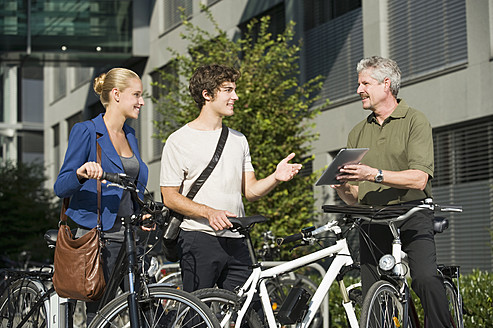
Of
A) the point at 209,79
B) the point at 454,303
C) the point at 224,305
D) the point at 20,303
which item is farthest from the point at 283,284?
the point at 224,305

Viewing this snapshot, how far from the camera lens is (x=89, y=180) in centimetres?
540

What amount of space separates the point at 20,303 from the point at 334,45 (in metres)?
12.1

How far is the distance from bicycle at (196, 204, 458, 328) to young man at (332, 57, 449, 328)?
0.20 meters

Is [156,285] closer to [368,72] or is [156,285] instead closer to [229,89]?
[229,89]

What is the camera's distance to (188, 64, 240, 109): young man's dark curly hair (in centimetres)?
553

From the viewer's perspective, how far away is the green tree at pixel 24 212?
672 inches

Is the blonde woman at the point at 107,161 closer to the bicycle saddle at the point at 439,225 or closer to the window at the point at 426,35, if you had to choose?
the bicycle saddle at the point at 439,225

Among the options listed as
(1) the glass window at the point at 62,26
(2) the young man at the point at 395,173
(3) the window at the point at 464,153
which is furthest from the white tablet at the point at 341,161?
(1) the glass window at the point at 62,26

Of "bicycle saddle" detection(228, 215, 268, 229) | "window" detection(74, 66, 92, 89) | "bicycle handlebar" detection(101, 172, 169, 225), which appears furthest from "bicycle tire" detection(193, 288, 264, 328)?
"window" detection(74, 66, 92, 89)

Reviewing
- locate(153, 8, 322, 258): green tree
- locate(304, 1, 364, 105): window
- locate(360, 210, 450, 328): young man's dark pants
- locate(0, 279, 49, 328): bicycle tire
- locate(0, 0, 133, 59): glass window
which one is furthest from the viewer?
locate(0, 0, 133, 59): glass window

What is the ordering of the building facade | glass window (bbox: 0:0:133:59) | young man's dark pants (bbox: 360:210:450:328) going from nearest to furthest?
young man's dark pants (bbox: 360:210:450:328)
the building facade
glass window (bbox: 0:0:133:59)

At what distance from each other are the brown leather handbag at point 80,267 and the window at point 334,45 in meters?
11.7

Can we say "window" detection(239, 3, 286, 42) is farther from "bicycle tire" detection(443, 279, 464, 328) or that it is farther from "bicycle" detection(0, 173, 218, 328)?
"bicycle" detection(0, 173, 218, 328)

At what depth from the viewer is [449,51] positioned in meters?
13.9
